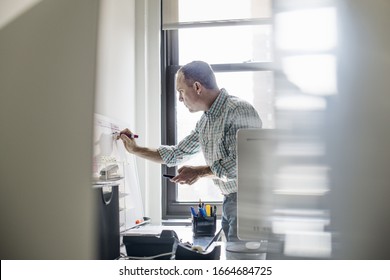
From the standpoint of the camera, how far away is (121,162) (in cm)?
149

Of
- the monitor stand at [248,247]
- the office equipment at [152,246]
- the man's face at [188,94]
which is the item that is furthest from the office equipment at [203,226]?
the man's face at [188,94]

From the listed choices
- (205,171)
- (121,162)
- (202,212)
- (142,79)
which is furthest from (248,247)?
(142,79)

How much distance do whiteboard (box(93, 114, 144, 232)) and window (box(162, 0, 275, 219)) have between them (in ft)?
1.04

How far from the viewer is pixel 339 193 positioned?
713 millimetres

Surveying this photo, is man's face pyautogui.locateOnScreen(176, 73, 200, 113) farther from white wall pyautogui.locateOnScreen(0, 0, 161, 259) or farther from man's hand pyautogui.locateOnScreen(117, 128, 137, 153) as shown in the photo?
white wall pyautogui.locateOnScreen(0, 0, 161, 259)

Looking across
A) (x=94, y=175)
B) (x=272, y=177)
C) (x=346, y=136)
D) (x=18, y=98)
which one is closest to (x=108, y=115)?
(x=94, y=175)

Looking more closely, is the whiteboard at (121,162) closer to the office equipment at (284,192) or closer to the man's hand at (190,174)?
the man's hand at (190,174)

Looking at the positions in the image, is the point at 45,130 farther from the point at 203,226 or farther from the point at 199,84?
the point at 199,84

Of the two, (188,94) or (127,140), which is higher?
(188,94)

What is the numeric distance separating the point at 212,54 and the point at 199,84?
0.41 m

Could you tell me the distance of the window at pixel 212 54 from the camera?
1854mm

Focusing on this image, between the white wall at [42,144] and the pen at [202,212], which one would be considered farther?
the pen at [202,212]

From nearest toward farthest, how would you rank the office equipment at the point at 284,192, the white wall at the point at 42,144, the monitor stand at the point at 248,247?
the office equipment at the point at 284,192
the white wall at the point at 42,144
the monitor stand at the point at 248,247

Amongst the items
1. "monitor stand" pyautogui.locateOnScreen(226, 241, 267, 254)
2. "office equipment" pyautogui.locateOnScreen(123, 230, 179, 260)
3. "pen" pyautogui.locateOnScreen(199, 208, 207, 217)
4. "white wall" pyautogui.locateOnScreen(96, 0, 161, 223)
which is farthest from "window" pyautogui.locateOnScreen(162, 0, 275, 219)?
"office equipment" pyautogui.locateOnScreen(123, 230, 179, 260)
